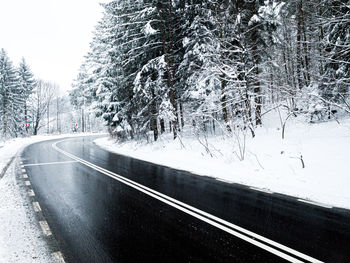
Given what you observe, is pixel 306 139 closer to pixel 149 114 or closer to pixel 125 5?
pixel 149 114

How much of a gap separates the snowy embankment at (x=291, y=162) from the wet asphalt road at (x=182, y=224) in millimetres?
931

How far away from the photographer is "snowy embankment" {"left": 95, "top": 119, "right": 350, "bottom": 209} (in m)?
6.48

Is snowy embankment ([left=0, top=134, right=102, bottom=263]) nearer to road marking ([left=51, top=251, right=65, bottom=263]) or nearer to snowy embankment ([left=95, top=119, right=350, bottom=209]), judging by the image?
road marking ([left=51, top=251, right=65, bottom=263])

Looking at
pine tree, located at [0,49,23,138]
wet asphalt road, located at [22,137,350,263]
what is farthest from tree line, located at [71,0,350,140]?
pine tree, located at [0,49,23,138]

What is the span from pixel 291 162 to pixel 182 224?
591cm

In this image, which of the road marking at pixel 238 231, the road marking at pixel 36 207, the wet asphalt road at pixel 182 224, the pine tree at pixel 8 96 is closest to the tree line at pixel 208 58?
the wet asphalt road at pixel 182 224

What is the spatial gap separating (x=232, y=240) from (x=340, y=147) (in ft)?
23.2

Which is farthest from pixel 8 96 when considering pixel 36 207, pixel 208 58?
pixel 36 207

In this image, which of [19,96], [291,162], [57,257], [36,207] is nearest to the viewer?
[57,257]

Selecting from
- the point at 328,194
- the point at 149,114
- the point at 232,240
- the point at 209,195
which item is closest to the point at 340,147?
the point at 328,194

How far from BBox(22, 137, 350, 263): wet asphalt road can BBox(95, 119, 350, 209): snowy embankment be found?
36.7 inches

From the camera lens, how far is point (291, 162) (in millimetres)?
8570

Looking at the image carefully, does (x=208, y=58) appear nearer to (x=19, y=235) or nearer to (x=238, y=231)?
(x=238, y=231)

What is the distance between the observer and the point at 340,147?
8469mm
